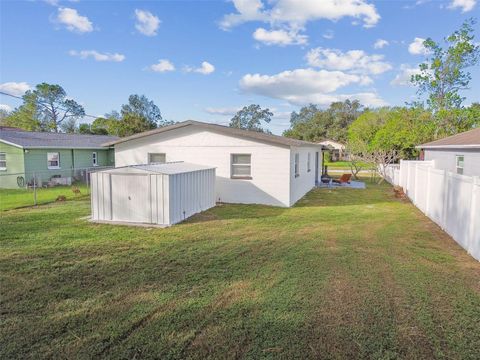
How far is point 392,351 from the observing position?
10.5ft

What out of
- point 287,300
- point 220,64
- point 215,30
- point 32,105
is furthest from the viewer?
point 32,105

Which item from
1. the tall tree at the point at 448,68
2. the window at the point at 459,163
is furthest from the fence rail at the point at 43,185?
the tall tree at the point at 448,68

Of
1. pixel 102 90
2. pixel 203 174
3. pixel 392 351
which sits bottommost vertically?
pixel 392 351

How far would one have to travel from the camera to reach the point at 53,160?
20641 mm

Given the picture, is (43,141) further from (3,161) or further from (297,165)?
(297,165)

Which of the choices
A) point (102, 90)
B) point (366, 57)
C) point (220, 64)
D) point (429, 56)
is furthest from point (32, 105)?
point (429, 56)

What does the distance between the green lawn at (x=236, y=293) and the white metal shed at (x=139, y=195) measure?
2.59ft

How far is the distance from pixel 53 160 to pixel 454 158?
22742 mm

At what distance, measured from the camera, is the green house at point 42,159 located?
1850 centimetres

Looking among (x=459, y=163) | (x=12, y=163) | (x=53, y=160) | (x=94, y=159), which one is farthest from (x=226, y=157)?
(x=94, y=159)

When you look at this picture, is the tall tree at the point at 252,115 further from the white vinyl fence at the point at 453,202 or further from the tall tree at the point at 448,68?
the white vinyl fence at the point at 453,202

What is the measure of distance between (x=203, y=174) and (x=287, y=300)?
732cm

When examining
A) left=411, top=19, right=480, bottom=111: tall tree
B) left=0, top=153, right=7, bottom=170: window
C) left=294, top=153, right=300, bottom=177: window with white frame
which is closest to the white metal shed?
left=294, top=153, right=300, bottom=177: window with white frame

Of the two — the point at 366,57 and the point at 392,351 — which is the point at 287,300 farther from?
the point at 366,57
